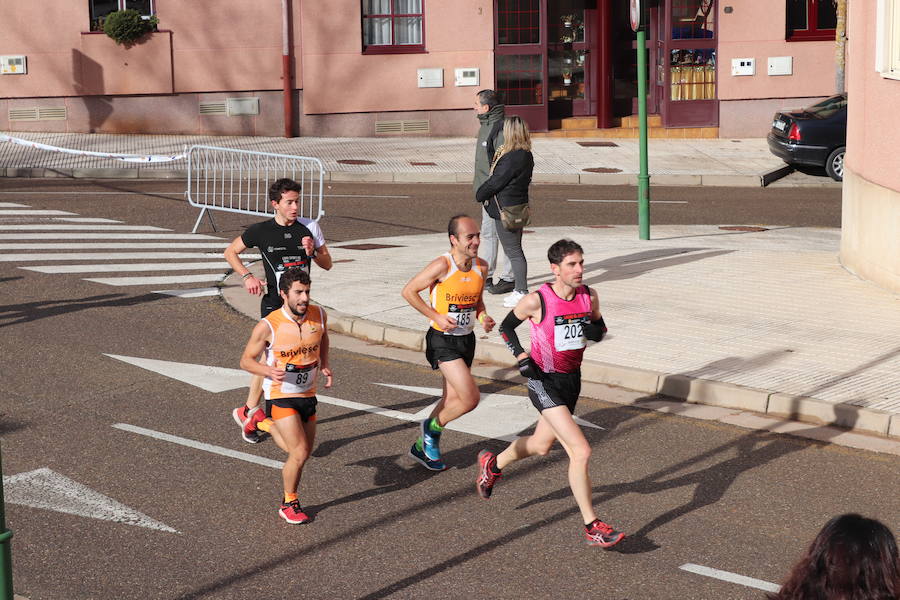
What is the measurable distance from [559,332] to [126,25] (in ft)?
77.8

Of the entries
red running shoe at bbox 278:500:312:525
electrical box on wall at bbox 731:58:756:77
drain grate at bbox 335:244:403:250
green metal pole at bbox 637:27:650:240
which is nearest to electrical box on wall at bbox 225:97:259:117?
electrical box on wall at bbox 731:58:756:77

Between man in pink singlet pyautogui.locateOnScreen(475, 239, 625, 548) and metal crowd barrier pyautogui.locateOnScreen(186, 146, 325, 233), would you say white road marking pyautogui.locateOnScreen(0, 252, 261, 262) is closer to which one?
metal crowd barrier pyautogui.locateOnScreen(186, 146, 325, 233)

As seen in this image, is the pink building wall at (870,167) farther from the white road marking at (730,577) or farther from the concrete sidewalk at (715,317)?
the white road marking at (730,577)

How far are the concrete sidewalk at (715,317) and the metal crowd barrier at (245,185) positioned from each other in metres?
2.33

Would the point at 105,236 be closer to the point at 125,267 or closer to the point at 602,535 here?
the point at 125,267

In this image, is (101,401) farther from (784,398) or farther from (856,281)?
(856,281)

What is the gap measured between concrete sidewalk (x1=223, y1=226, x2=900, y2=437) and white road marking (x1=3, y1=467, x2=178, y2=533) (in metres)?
4.33

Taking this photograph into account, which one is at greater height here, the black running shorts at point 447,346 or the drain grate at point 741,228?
the black running shorts at point 447,346

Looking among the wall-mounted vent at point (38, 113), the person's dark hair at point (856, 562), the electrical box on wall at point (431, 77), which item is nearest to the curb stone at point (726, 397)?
the person's dark hair at point (856, 562)

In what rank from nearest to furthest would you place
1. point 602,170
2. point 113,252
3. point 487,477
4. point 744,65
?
point 487,477 → point 113,252 → point 602,170 → point 744,65

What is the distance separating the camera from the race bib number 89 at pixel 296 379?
7.51m

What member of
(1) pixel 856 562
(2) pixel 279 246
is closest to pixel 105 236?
(2) pixel 279 246

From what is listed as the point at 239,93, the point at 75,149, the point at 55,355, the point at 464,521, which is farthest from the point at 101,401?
the point at 239,93

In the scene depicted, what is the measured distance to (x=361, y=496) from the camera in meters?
7.91
